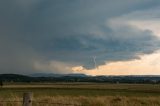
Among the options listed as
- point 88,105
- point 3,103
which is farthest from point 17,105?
point 88,105

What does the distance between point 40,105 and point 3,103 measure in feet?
6.44

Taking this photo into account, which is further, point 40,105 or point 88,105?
point 88,105

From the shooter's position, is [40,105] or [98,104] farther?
[98,104]

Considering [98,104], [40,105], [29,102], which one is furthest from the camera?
[98,104]

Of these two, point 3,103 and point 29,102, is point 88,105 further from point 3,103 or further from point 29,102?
point 29,102

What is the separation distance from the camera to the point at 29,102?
39.2 ft

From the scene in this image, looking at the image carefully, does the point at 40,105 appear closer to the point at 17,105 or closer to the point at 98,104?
the point at 17,105

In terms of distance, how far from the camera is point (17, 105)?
1902cm

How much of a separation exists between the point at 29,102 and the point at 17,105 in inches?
289

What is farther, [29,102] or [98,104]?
[98,104]

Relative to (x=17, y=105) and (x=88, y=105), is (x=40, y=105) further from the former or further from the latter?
(x=88, y=105)

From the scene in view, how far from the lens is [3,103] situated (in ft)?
61.9

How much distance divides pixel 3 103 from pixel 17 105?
0.74m

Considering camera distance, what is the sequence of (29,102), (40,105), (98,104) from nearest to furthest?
(29,102), (40,105), (98,104)
